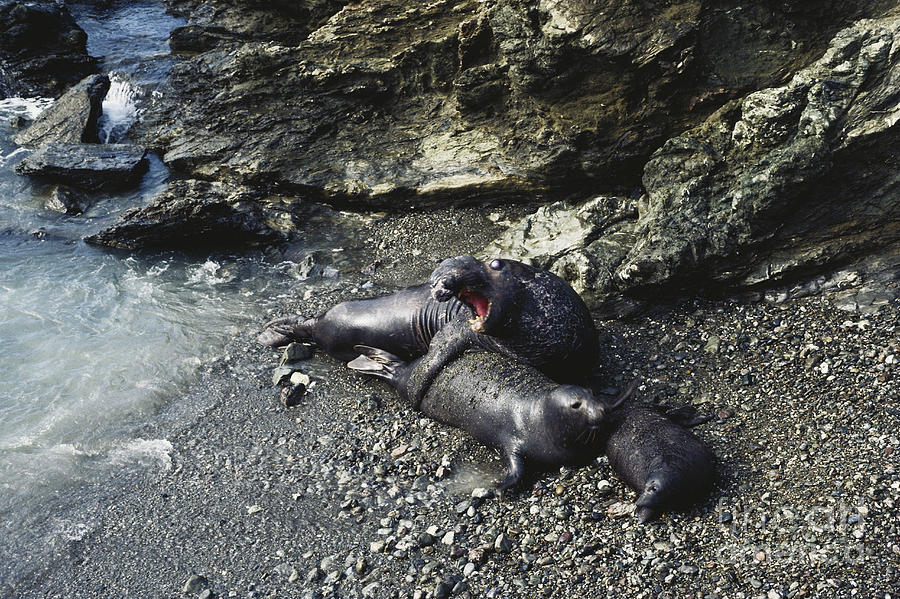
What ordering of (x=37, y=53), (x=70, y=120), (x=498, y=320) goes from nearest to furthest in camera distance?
(x=498, y=320), (x=70, y=120), (x=37, y=53)

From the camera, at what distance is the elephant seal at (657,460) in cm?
529

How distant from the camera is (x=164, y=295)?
945 cm

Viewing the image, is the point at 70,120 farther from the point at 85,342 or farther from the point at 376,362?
the point at 376,362

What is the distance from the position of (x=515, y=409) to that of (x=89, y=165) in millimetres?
9097

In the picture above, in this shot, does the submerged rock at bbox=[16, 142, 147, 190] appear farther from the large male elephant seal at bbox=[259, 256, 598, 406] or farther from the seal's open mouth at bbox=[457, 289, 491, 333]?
the seal's open mouth at bbox=[457, 289, 491, 333]

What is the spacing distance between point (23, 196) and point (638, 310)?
387 inches

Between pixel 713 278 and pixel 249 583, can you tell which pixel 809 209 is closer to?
pixel 713 278

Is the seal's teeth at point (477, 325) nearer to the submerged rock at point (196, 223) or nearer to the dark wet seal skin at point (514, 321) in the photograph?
the dark wet seal skin at point (514, 321)

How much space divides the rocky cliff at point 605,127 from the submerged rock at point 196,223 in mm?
869

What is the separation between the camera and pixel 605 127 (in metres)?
8.60

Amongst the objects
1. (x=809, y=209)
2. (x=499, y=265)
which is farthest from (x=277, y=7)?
(x=809, y=209)

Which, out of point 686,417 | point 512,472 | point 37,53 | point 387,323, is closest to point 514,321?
point 512,472

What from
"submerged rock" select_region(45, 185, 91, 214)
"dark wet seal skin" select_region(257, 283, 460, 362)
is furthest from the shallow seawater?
"dark wet seal skin" select_region(257, 283, 460, 362)

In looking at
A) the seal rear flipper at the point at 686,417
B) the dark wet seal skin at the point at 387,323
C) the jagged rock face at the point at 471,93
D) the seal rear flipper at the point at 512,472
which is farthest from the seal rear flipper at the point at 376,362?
the jagged rock face at the point at 471,93
